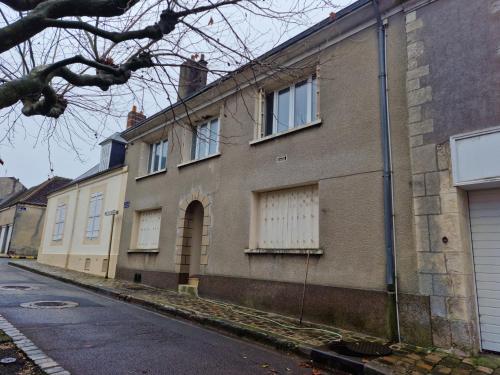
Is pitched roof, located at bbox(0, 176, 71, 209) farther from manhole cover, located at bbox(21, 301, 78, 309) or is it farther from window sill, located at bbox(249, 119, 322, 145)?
window sill, located at bbox(249, 119, 322, 145)

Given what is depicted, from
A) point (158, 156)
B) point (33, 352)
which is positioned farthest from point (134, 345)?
point (158, 156)

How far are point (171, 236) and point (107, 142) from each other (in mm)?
8507

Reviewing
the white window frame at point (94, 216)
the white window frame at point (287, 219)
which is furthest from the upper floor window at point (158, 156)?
the white window frame at point (287, 219)

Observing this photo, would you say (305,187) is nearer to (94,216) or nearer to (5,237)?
(94,216)

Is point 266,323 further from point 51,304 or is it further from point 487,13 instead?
point 487,13

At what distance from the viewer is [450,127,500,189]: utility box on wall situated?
496 cm

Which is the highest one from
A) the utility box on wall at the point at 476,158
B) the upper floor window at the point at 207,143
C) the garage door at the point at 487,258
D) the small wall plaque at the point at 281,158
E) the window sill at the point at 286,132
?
the upper floor window at the point at 207,143

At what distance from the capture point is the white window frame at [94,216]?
15125 millimetres

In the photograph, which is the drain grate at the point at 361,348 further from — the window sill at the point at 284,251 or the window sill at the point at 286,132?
the window sill at the point at 286,132

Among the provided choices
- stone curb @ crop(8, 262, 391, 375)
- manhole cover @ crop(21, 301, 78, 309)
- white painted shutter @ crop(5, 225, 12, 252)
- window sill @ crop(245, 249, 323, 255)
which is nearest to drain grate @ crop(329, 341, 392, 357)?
stone curb @ crop(8, 262, 391, 375)

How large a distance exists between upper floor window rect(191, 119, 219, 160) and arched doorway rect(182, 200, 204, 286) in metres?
1.45

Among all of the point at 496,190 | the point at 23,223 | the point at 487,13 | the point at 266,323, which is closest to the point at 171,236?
the point at 266,323

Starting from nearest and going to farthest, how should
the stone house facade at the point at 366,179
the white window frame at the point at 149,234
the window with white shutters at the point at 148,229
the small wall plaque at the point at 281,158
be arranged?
the stone house facade at the point at 366,179 → the small wall plaque at the point at 281,158 → the white window frame at the point at 149,234 → the window with white shutters at the point at 148,229

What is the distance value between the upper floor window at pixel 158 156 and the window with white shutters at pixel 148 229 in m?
1.55
